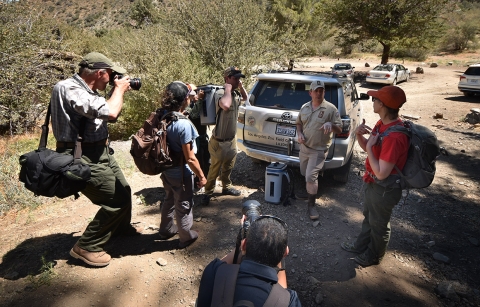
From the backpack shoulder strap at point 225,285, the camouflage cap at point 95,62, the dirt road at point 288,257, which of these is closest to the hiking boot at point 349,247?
the dirt road at point 288,257

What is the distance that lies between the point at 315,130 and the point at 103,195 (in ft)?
8.04

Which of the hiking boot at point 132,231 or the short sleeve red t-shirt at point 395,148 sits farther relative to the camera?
the hiking boot at point 132,231

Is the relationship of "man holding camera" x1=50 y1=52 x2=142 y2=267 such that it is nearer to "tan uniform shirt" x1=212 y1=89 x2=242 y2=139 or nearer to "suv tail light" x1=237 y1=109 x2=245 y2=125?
"tan uniform shirt" x1=212 y1=89 x2=242 y2=139

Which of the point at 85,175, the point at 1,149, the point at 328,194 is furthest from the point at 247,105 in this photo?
the point at 1,149

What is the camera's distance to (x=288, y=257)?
3.32m

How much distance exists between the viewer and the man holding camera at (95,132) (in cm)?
257

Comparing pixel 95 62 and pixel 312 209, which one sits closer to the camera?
pixel 95 62

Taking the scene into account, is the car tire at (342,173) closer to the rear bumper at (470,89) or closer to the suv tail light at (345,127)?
the suv tail light at (345,127)

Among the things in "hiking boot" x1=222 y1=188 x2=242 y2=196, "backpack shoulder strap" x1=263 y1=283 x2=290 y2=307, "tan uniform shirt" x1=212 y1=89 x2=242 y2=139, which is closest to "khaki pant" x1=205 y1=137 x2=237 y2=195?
"tan uniform shirt" x1=212 y1=89 x2=242 y2=139

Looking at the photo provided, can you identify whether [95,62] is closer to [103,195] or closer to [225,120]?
[103,195]

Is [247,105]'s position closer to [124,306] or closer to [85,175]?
[85,175]

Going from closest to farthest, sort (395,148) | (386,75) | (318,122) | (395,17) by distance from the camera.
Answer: (395,148)
(318,122)
(386,75)
(395,17)

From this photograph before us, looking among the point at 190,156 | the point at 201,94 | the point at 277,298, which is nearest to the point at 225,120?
the point at 201,94

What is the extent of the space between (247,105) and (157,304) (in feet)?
9.94
